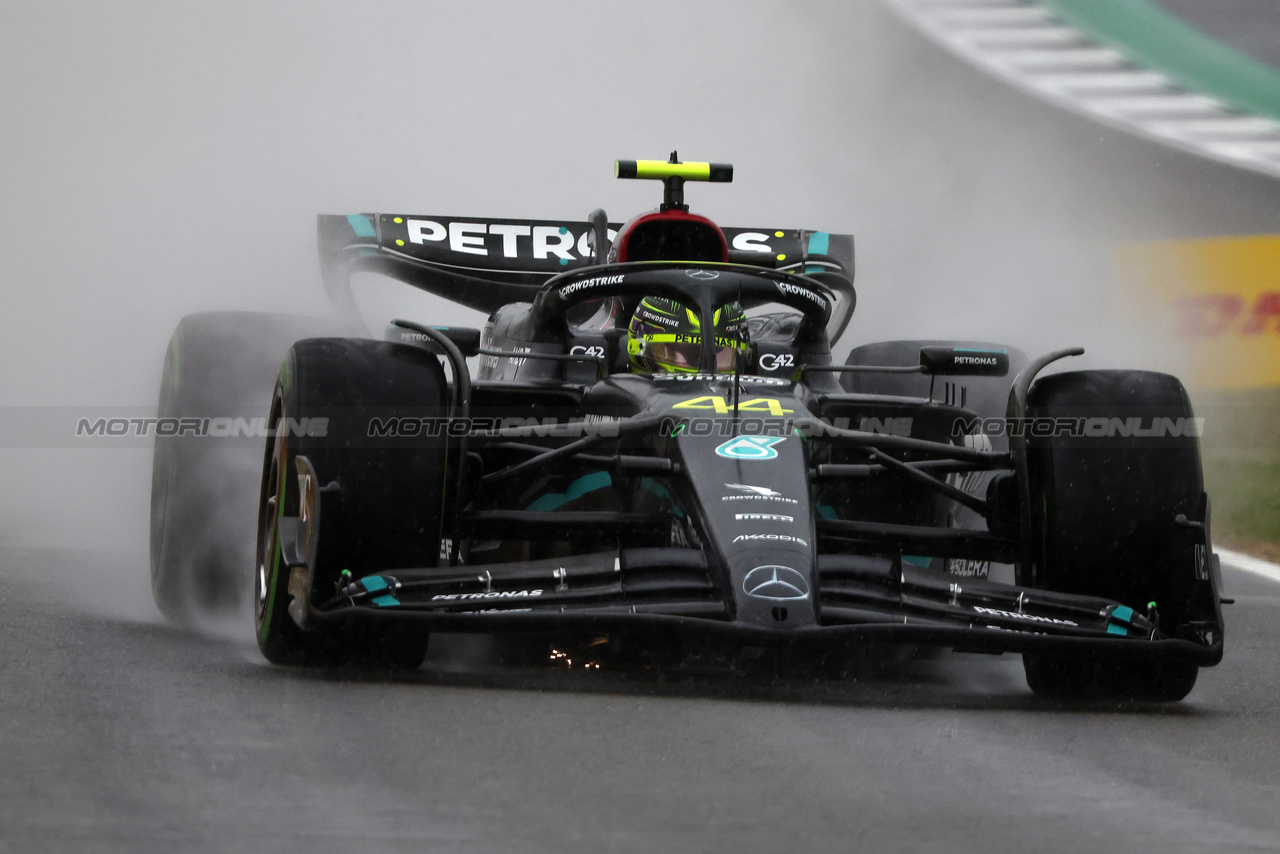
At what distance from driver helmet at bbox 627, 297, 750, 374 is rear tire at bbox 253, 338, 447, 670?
1436mm

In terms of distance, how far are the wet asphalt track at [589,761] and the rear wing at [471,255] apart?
12.5 ft

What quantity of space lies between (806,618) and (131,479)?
21.0 feet

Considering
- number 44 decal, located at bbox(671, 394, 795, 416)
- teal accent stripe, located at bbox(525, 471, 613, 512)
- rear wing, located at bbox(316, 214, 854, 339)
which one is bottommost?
teal accent stripe, located at bbox(525, 471, 613, 512)

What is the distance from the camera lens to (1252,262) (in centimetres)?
1408

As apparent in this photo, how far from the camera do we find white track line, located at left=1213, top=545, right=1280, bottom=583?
32.5 ft

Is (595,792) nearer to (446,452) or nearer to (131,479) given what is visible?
(446,452)

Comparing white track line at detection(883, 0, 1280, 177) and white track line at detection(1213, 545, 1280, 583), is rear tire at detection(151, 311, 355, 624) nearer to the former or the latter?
white track line at detection(1213, 545, 1280, 583)

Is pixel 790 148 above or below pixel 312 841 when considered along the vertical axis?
above

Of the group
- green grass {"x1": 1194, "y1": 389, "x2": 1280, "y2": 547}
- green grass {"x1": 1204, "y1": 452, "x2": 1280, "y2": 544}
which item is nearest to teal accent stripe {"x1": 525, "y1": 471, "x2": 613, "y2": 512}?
green grass {"x1": 1204, "y1": 452, "x2": 1280, "y2": 544}

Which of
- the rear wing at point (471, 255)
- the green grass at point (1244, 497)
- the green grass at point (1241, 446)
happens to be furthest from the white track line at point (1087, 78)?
the rear wing at point (471, 255)

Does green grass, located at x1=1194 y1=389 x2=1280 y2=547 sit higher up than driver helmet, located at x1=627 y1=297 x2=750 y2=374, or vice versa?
driver helmet, located at x1=627 y1=297 x2=750 y2=374

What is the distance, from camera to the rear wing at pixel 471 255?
907 cm

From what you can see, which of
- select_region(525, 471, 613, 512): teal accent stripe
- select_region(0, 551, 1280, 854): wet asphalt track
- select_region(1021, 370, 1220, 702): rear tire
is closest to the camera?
select_region(0, 551, 1280, 854): wet asphalt track

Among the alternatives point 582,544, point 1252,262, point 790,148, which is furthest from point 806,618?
point 790,148
